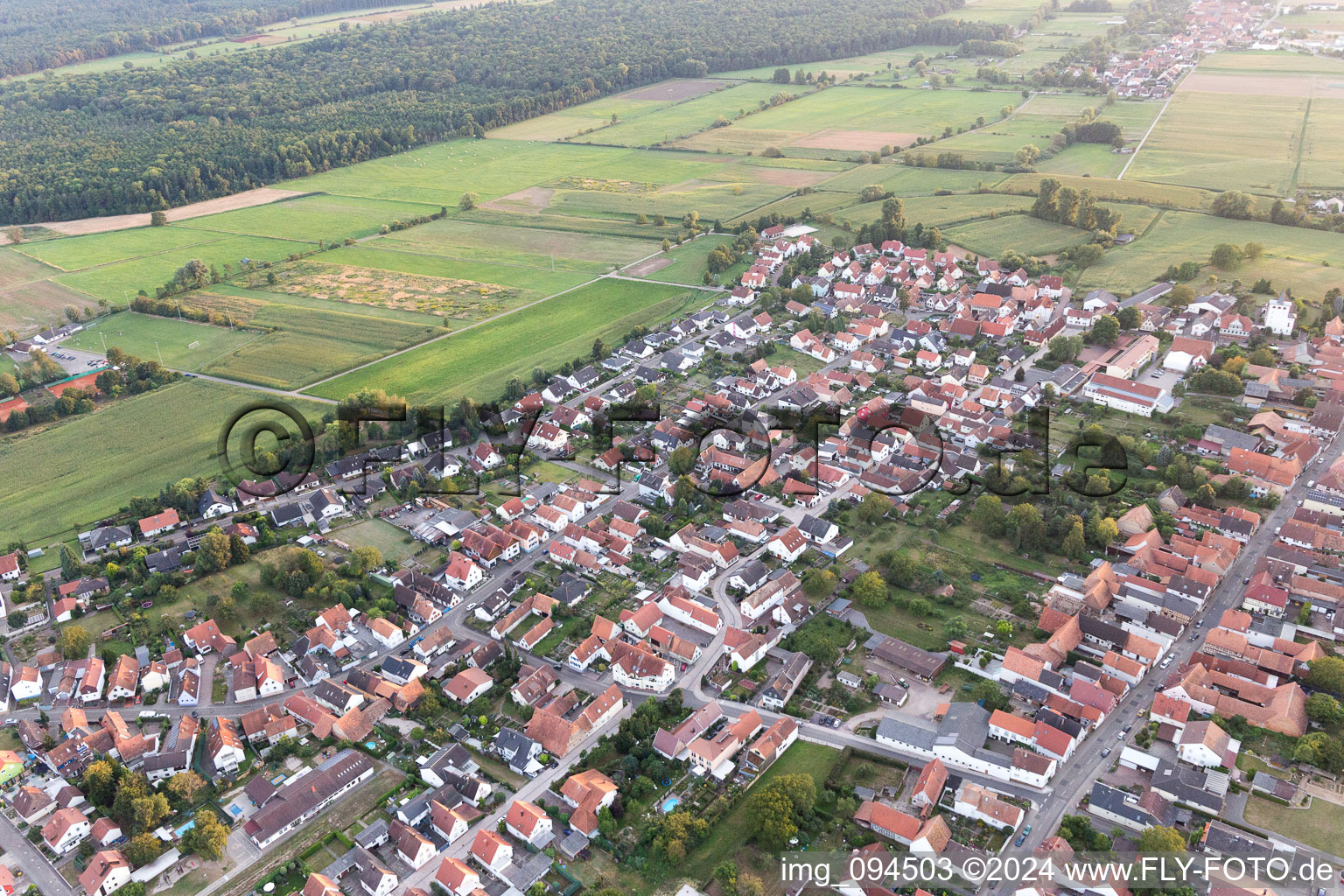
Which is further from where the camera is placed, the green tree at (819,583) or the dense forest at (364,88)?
the dense forest at (364,88)

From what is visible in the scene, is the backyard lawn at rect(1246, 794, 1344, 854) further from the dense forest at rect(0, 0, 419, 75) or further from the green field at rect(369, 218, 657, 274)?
the dense forest at rect(0, 0, 419, 75)

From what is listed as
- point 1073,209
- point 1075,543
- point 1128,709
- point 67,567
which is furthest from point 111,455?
point 1073,209

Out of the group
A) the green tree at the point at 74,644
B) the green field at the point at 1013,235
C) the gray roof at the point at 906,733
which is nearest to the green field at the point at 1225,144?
the green field at the point at 1013,235

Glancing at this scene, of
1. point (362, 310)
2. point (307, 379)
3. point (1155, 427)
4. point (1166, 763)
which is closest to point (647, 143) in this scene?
point (362, 310)

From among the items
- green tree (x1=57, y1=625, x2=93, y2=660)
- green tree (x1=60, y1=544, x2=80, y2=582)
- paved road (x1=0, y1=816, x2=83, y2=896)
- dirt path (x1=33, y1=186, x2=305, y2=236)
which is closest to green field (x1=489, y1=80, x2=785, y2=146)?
dirt path (x1=33, y1=186, x2=305, y2=236)

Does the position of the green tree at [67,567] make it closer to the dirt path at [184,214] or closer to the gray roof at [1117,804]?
the gray roof at [1117,804]

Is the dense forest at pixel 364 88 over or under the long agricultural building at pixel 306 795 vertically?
over
